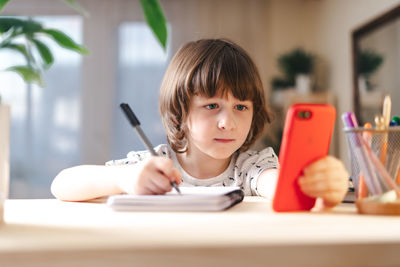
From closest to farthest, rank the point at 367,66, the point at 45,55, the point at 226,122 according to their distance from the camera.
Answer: the point at 45,55
the point at 226,122
the point at 367,66

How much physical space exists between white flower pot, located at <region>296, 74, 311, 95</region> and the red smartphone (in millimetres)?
3586

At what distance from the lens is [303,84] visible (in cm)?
405

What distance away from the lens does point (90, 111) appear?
172 inches

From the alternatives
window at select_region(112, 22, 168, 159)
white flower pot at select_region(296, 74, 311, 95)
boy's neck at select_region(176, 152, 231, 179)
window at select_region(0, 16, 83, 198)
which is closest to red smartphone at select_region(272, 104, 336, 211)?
boy's neck at select_region(176, 152, 231, 179)

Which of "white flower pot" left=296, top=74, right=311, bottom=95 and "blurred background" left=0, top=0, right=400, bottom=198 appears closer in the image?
"white flower pot" left=296, top=74, right=311, bottom=95

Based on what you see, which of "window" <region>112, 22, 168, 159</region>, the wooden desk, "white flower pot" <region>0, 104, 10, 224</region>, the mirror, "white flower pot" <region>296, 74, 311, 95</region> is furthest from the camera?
"window" <region>112, 22, 168, 159</region>

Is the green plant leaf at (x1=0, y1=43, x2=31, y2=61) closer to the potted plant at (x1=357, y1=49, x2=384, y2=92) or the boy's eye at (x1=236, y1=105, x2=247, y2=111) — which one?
the boy's eye at (x1=236, y1=105, x2=247, y2=111)

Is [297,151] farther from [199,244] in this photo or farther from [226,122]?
[226,122]

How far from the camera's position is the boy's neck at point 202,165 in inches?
44.8

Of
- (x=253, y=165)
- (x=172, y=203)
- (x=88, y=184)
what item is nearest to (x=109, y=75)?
(x=253, y=165)

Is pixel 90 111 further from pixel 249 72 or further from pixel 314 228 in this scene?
pixel 314 228

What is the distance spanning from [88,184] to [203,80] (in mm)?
395

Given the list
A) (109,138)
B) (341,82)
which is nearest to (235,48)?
(341,82)

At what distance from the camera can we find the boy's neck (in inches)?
44.8
